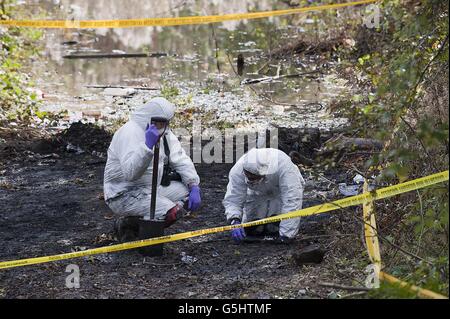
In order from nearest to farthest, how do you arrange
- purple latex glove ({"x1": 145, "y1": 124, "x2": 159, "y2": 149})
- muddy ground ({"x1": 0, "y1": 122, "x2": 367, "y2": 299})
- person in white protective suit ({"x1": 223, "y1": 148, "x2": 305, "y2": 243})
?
muddy ground ({"x1": 0, "y1": 122, "x2": 367, "y2": 299})
purple latex glove ({"x1": 145, "y1": 124, "x2": 159, "y2": 149})
person in white protective suit ({"x1": 223, "y1": 148, "x2": 305, "y2": 243})

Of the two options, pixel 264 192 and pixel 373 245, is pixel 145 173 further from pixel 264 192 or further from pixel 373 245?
pixel 373 245

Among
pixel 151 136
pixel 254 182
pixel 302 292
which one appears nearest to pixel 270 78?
pixel 254 182

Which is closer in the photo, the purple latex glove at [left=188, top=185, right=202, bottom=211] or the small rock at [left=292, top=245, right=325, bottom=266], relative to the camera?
the small rock at [left=292, top=245, right=325, bottom=266]

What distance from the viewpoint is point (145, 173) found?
7.02 meters

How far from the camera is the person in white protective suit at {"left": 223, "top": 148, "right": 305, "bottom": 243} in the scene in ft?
22.8

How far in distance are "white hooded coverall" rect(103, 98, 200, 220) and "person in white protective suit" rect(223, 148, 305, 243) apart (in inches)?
15.3

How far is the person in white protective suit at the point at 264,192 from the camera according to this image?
6.96 meters

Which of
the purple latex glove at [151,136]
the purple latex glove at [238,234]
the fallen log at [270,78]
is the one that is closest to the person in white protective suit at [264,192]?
the purple latex glove at [238,234]

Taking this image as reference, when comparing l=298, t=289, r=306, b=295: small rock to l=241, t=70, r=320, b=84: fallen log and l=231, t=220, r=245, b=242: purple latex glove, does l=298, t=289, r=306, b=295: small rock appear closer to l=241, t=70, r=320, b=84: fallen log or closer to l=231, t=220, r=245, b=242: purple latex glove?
l=231, t=220, r=245, b=242: purple latex glove

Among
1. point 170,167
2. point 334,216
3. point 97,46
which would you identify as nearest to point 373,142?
point 334,216

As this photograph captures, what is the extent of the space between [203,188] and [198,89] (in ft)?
13.5

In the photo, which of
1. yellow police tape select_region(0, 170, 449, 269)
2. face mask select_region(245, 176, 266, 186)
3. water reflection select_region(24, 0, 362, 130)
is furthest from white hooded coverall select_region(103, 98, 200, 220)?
water reflection select_region(24, 0, 362, 130)

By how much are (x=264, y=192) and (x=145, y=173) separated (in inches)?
40.0

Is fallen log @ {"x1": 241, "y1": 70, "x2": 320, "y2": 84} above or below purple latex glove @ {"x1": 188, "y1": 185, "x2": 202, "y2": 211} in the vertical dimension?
above
